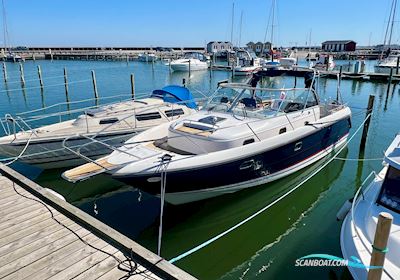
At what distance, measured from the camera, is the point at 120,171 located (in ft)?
21.1

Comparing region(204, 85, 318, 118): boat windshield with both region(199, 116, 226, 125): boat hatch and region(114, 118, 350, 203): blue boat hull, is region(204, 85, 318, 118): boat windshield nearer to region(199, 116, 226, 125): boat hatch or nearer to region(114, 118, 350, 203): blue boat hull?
region(199, 116, 226, 125): boat hatch

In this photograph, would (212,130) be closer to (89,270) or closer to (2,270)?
(89,270)

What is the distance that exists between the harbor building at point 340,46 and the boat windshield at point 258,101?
79.8m

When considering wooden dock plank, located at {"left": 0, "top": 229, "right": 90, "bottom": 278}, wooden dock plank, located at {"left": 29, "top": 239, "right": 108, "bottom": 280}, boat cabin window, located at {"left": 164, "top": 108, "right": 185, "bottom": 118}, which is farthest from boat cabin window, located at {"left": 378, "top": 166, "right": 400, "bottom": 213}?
boat cabin window, located at {"left": 164, "top": 108, "right": 185, "bottom": 118}

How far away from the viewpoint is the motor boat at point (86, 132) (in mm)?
9539

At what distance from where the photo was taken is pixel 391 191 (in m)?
5.21

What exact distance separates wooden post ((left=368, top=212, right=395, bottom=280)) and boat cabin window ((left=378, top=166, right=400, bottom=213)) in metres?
1.97

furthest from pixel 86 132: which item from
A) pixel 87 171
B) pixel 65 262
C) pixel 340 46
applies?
pixel 340 46

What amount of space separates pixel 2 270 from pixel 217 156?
169 inches

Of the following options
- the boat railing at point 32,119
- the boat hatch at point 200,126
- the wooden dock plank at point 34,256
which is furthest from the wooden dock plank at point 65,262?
the boat railing at point 32,119

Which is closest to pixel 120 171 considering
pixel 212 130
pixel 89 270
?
pixel 212 130

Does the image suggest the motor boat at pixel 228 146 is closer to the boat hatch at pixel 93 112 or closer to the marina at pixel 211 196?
the marina at pixel 211 196

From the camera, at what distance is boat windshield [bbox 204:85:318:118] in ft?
28.8

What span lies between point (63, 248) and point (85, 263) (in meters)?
0.49
